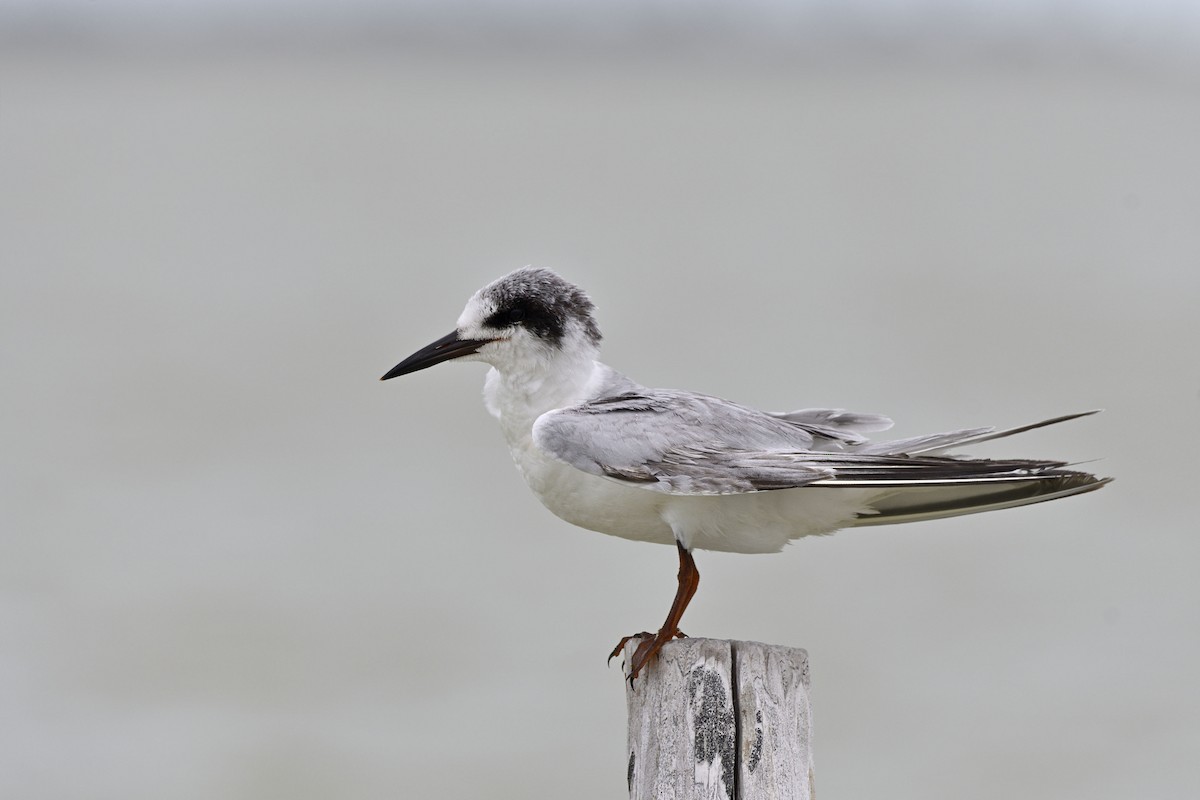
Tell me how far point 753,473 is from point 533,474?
73 cm

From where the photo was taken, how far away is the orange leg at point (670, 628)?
3602 millimetres

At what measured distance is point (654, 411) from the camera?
4.11 m

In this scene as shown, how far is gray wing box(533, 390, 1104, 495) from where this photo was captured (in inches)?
144

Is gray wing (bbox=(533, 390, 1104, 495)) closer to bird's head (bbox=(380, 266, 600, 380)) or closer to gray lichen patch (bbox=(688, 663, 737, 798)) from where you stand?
bird's head (bbox=(380, 266, 600, 380))

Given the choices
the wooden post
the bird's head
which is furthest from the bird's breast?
the wooden post

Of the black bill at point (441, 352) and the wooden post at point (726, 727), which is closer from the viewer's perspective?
the wooden post at point (726, 727)

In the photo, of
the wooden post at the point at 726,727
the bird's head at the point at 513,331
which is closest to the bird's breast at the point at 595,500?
the bird's head at the point at 513,331

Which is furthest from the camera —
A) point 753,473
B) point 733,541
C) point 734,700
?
point 733,541

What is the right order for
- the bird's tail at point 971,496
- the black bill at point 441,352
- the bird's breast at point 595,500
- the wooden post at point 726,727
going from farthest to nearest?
the black bill at point 441,352 → the bird's breast at point 595,500 → the bird's tail at point 971,496 → the wooden post at point 726,727

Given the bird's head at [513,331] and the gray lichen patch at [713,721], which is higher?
the bird's head at [513,331]

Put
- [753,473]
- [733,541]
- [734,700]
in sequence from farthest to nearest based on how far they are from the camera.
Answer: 1. [733,541]
2. [753,473]
3. [734,700]

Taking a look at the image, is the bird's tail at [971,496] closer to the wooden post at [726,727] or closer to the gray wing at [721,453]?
the gray wing at [721,453]

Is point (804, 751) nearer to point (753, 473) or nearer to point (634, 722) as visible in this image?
point (634, 722)

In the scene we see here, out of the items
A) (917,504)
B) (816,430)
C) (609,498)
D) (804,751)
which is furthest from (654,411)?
(804,751)
